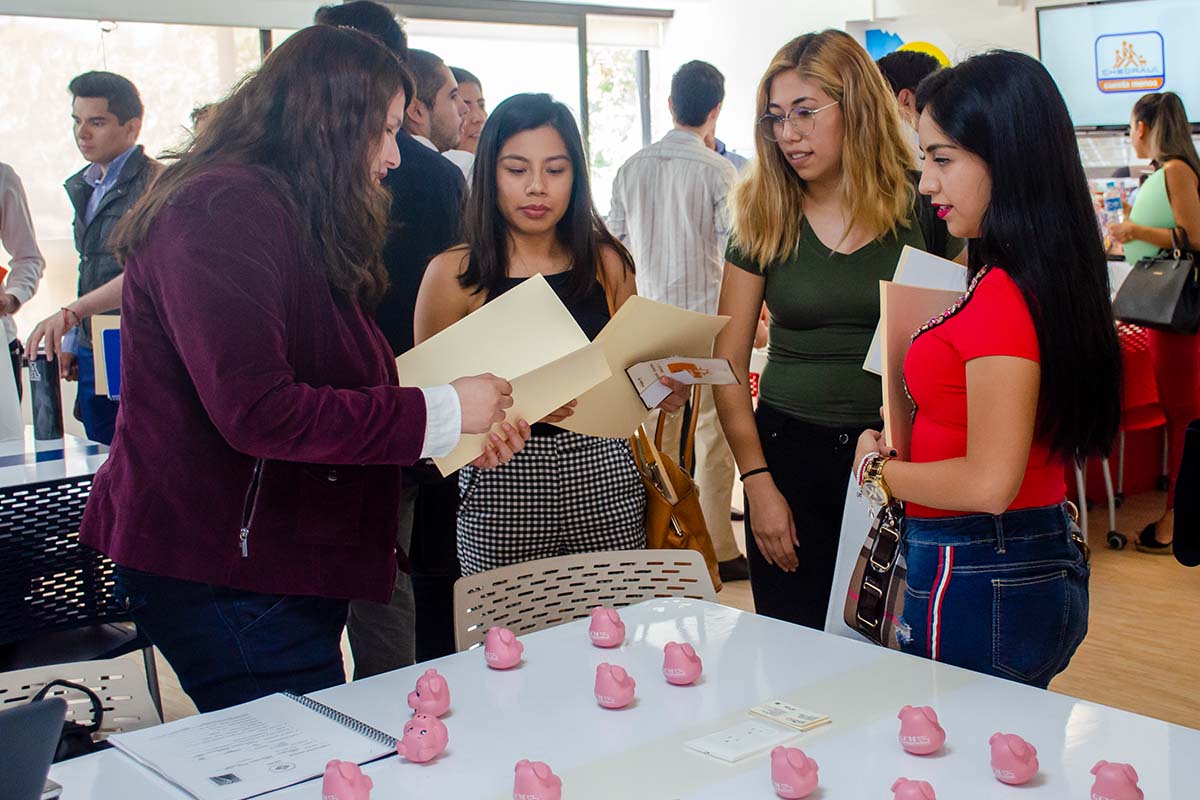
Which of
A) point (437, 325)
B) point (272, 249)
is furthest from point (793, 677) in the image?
point (437, 325)

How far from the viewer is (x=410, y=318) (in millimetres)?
2559

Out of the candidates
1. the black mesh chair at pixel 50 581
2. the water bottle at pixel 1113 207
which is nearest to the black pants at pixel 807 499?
the black mesh chair at pixel 50 581

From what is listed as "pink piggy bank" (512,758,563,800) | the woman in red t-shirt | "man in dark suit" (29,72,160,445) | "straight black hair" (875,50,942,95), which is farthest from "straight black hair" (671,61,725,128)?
"pink piggy bank" (512,758,563,800)

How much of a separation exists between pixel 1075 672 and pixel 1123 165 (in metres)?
3.73

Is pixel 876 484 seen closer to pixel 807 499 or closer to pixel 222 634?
pixel 807 499

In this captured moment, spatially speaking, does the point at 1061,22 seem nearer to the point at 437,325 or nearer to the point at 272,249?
the point at 437,325

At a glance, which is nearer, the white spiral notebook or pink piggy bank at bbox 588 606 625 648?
the white spiral notebook

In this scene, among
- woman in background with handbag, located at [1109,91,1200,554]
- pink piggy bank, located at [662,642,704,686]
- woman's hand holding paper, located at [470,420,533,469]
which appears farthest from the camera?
woman in background with handbag, located at [1109,91,1200,554]

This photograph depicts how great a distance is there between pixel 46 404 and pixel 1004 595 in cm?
246

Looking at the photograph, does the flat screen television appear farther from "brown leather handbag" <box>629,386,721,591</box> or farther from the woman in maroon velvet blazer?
the woman in maroon velvet blazer

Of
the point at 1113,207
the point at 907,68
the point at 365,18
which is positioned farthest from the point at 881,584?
the point at 1113,207

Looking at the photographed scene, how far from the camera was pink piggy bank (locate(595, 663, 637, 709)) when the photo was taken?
1429 millimetres

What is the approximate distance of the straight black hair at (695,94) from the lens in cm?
466

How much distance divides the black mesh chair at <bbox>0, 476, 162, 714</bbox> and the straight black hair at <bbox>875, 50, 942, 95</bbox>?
2.56 meters
